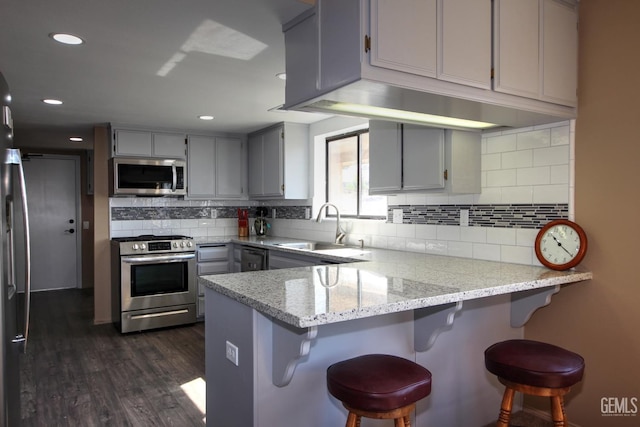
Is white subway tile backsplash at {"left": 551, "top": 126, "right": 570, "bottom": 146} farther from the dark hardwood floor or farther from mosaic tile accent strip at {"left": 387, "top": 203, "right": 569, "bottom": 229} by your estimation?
the dark hardwood floor

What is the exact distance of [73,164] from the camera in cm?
700

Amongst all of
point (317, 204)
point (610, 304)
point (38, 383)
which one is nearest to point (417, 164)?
point (610, 304)

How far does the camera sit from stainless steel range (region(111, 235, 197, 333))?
175 inches

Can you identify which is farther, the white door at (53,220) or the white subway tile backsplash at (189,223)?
the white door at (53,220)

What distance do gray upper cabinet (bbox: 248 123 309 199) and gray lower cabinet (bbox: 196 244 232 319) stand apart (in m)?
0.81

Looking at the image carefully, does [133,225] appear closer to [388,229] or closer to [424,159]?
[388,229]


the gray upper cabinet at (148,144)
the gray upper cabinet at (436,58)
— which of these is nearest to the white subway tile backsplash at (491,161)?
the gray upper cabinet at (436,58)

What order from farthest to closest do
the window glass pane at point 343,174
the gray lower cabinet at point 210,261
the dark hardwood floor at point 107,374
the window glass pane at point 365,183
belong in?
the gray lower cabinet at point 210,261
the window glass pane at point 343,174
the window glass pane at point 365,183
the dark hardwood floor at point 107,374

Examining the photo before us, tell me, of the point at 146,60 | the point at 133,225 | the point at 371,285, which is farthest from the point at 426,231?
the point at 133,225

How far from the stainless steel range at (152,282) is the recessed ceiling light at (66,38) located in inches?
94.8

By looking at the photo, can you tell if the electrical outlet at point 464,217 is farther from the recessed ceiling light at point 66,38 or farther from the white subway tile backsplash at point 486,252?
the recessed ceiling light at point 66,38

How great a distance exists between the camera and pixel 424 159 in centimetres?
276

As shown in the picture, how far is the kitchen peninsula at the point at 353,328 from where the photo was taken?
164cm

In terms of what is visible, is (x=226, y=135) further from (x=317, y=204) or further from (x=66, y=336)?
(x=66, y=336)
